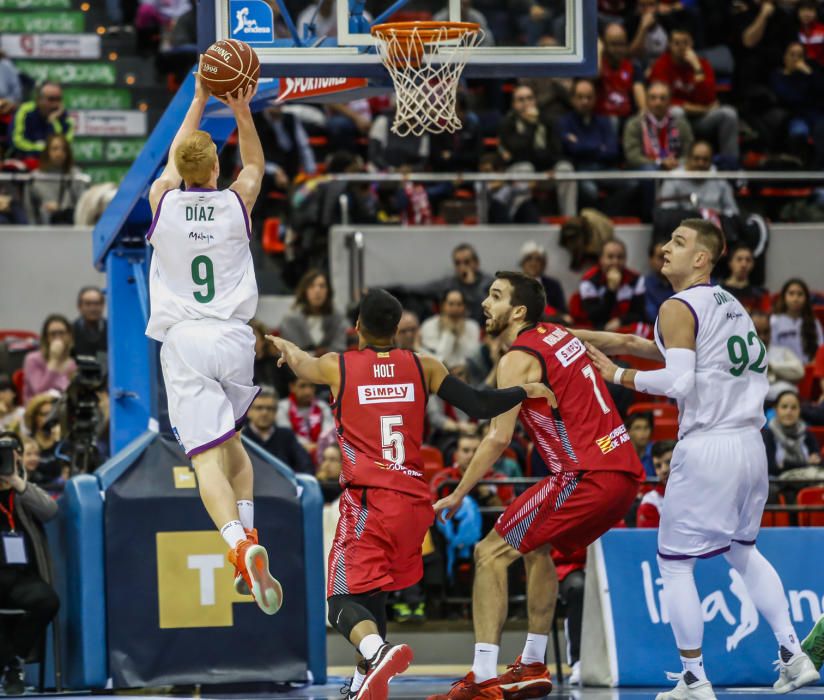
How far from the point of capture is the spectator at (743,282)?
Result: 1534 centimetres

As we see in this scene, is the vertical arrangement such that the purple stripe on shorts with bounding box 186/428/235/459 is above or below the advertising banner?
above

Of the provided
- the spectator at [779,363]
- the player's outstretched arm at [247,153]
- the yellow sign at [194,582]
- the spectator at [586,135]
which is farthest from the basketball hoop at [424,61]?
the spectator at [586,135]

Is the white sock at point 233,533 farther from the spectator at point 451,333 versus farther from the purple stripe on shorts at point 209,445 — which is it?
the spectator at point 451,333

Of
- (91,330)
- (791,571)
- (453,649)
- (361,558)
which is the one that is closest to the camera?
(361,558)

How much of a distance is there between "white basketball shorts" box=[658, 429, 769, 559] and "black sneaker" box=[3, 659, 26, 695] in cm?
385

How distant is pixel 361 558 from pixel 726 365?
2154 mm

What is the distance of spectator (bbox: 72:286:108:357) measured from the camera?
14711mm

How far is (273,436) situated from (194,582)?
3.27 metres

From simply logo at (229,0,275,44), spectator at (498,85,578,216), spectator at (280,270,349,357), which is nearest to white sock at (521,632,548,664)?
simply logo at (229,0,275,44)

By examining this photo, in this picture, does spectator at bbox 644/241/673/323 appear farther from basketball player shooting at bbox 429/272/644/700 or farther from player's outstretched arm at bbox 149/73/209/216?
player's outstretched arm at bbox 149/73/209/216

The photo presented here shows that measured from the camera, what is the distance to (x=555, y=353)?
27.7 ft

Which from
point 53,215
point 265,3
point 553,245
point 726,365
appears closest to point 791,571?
point 726,365

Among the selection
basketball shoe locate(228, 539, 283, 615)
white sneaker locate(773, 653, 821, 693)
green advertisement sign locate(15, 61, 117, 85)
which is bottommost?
white sneaker locate(773, 653, 821, 693)

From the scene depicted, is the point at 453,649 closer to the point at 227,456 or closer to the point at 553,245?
the point at 227,456
